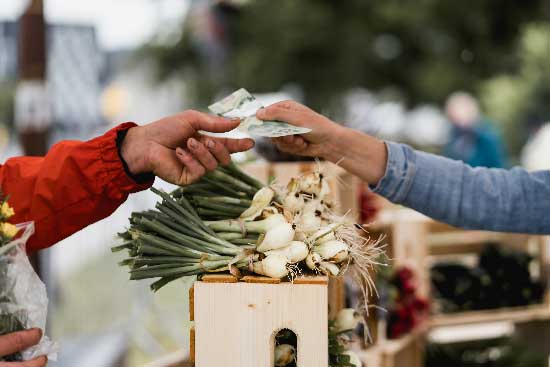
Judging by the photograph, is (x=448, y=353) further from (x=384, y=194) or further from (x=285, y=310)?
(x=285, y=310)

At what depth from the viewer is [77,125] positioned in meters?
11.0

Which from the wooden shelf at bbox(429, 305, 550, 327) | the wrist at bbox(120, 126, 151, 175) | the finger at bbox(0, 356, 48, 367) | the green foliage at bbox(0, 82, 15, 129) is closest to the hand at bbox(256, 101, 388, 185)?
the wrist at bbox(120, 126, 151, 175)

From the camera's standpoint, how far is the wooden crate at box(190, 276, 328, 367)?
1521mm

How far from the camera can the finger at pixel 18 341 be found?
58.9 inches

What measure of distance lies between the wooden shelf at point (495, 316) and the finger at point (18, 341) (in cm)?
255

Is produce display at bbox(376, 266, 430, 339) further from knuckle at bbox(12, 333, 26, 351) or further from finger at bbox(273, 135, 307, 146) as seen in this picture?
knuckle at bbox(12, 333, 26, 351)

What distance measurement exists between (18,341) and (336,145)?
1.01m

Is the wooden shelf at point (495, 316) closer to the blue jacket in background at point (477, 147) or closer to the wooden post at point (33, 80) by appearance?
the blue jacket in background at point (477, 147)

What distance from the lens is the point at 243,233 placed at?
1753 mm

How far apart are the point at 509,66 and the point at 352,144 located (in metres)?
13.6

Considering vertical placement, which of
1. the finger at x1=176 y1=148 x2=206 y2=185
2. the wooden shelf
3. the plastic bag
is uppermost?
the finger at x1=176 y1=148 x2=206 y2=185

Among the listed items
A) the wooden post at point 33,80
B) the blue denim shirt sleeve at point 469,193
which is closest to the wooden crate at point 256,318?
the blue denim shirt sleeve at point 469,193

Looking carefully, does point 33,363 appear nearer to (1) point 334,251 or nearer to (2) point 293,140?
(1) point 334,251

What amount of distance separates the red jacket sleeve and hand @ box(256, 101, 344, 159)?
0.39 metres
